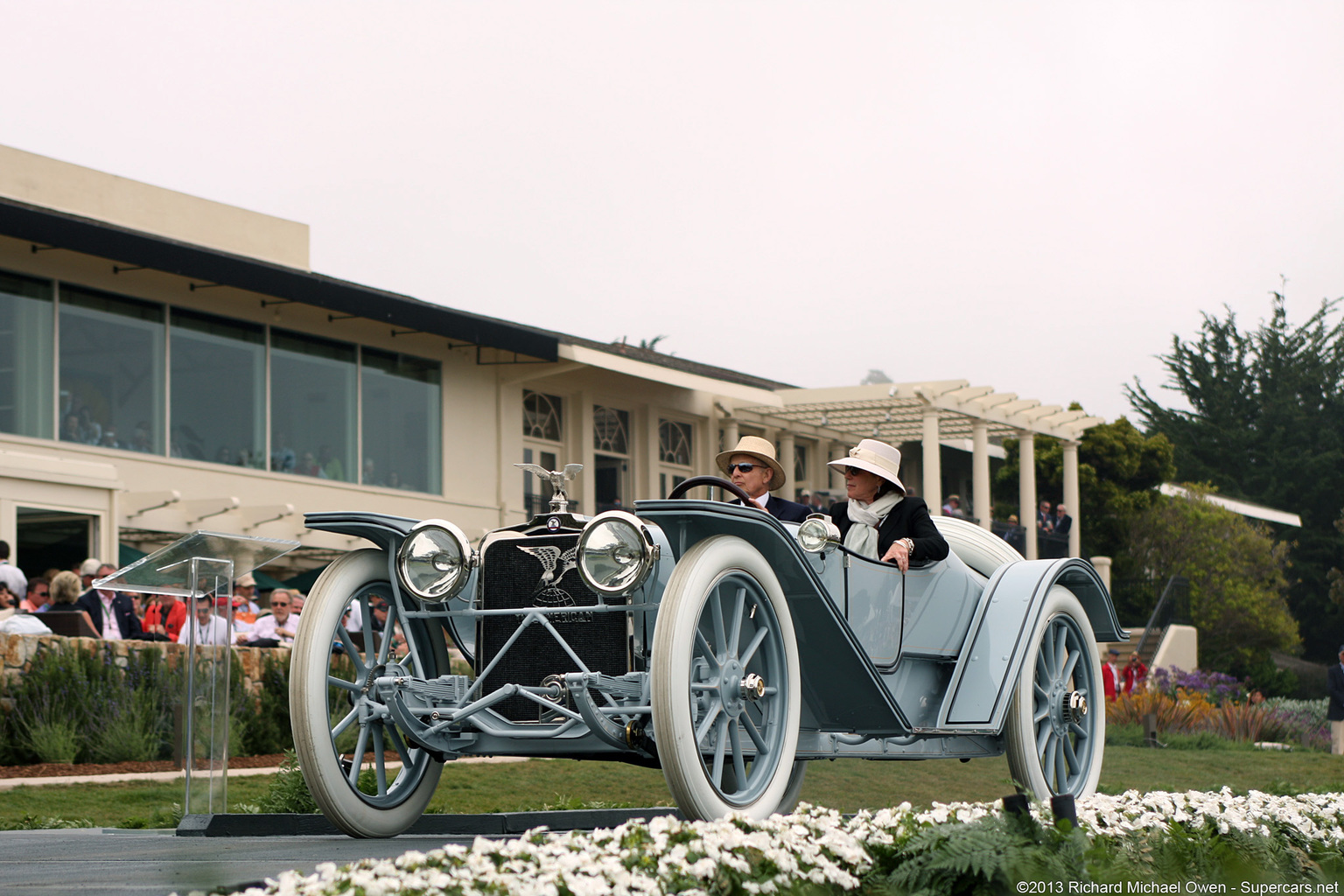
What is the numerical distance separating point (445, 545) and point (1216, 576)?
33965 millimetres

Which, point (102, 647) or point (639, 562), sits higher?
point (639, 562)

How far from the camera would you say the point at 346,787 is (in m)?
5.87

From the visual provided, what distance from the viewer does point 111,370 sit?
A: 21.1 meters

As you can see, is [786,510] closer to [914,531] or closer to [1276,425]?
[914,531]

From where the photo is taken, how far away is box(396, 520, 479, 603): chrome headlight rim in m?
5.85

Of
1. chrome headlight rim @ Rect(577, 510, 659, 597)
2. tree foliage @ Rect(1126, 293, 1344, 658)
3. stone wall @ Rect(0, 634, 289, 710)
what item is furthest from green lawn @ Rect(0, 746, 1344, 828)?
tree foliage @ Rect(1126, 293, 1344, 658)

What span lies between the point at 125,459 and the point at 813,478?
1728 centimetres

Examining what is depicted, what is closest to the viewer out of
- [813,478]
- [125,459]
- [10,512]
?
[10,512]

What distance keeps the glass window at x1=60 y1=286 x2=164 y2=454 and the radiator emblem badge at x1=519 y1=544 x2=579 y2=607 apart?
53.6 ft

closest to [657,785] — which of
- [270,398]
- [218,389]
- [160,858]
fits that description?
[160,858]

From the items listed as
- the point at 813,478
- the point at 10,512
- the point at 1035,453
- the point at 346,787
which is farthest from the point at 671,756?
the point at 1035,453

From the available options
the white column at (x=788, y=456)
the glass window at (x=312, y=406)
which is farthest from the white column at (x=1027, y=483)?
the glass window at (x=312, y=406)

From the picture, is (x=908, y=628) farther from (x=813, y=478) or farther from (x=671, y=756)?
(x=813, y=478)

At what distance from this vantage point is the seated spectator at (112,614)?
13680 mm
